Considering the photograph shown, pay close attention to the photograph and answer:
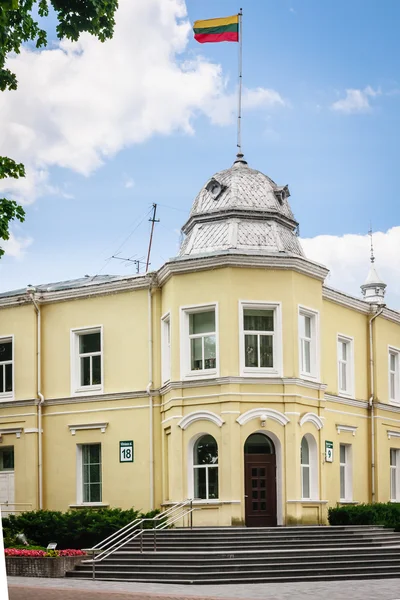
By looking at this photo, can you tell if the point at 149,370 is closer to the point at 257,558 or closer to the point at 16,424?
the point at 16,424

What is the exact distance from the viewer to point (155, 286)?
2820 centimetres

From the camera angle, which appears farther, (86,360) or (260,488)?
(86,360)

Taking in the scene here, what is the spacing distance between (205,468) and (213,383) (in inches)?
85.9

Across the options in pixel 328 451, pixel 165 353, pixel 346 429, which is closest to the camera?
pixel 165 353

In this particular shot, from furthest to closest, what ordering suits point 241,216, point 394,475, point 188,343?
1. point 394,475
2. point 241,216
3. point 188,343

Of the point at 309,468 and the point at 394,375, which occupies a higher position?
the point at 394,375

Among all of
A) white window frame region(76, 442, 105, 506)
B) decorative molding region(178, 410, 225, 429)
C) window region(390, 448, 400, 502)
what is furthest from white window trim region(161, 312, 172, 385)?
window region(390, 448, 400, 502)

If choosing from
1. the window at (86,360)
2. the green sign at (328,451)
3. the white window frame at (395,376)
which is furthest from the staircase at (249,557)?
the white window frame at (395,376)

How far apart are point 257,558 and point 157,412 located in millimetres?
7267

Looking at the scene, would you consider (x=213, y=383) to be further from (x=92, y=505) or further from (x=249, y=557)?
(x=92, y=505)

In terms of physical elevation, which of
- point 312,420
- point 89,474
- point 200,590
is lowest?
point 200,590

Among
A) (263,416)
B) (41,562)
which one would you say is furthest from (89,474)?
(41,562)

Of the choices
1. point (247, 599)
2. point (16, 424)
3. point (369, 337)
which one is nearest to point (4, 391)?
point (16, 424)

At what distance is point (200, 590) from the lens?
18641mm
